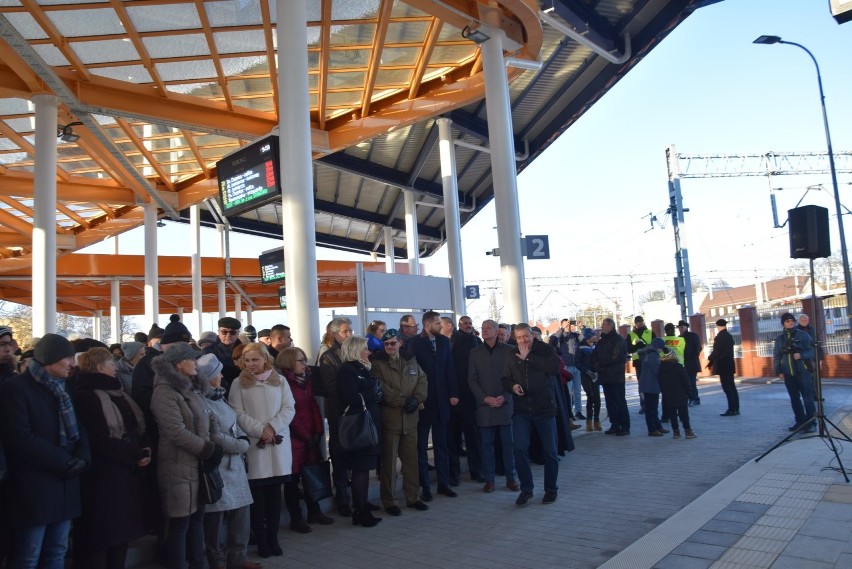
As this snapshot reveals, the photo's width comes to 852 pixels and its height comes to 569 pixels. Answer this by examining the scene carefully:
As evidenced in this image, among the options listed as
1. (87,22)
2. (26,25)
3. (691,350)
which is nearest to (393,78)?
(87,22)

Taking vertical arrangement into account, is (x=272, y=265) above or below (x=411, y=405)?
above

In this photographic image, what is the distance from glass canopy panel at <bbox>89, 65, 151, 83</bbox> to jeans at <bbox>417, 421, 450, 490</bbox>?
858cm

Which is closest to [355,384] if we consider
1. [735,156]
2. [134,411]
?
[134,411]

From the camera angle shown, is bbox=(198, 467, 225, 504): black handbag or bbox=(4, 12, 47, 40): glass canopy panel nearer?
bbox=(198, 467, 225, 504): black handbag

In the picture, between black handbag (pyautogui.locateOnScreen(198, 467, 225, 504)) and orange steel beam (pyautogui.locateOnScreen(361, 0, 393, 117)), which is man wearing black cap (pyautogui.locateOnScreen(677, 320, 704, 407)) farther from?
black handbag (pyautogui.locateOnScreen(198, 467, 225, 504))

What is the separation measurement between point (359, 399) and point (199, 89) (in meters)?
9.07

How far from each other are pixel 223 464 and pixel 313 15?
8.00 metres

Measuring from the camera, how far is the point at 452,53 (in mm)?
12562

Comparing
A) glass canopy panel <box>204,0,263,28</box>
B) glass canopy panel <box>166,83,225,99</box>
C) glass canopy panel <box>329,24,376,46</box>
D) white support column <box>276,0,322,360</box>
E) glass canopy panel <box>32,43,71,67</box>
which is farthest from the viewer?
glass canopy panel <box>166,83,225,99</box>

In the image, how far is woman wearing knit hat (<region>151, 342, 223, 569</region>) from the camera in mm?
4379

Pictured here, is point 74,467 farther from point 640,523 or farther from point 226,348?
point 640,523

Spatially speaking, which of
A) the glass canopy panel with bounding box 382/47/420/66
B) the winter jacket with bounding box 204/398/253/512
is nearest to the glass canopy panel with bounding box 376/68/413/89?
the glass canopy panel with bounding box 382/47/420/66

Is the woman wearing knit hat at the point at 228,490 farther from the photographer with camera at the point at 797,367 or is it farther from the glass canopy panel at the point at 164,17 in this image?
Answer: the photographer with camera at the point at 797,367

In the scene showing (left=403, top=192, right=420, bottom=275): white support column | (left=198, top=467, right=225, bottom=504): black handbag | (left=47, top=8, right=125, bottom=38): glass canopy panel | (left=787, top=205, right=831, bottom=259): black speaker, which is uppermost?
(left=47, top=8, right=125, bottom=38): glass canopy panel
